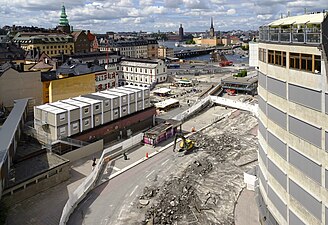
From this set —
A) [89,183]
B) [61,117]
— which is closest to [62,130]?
[61,117]

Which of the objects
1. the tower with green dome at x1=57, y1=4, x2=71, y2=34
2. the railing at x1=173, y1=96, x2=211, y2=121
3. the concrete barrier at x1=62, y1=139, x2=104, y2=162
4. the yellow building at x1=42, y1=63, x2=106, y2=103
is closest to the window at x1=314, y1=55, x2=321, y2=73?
the concrete barrier at x1=62, y1=139, x2=104, y2=162

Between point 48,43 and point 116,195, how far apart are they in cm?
9723

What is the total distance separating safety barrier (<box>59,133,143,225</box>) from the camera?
25645 millimetres

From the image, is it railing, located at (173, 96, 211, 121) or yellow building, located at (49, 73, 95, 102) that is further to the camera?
railing, located at (173, 96, 211, 121)

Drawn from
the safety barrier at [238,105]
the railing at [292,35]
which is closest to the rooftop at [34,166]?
the railing at [292,35]

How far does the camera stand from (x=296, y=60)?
18.4m

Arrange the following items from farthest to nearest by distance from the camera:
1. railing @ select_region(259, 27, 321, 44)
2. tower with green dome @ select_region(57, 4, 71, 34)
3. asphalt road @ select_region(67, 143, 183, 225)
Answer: tower with green dome @ select_region(57, 4, 71, 34), asphalt road @ select_region(67, 143, 183, 225), railing @ select_region(259, 27, 321, 44)

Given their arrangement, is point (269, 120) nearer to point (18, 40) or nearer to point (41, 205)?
point (41, 205)

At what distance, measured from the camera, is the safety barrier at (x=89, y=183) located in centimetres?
2565

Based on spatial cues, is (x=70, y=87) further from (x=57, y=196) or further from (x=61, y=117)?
(x=57, y=196)

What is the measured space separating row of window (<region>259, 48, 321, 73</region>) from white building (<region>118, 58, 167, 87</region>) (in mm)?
66319

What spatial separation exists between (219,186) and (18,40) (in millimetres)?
109302

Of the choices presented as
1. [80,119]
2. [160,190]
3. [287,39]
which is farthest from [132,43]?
[287,39]

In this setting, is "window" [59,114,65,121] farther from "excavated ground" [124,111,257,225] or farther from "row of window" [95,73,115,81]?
"row of window" [95,73,115,81]
